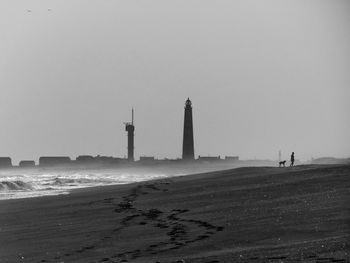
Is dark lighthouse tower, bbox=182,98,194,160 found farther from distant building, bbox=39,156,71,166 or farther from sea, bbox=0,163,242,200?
distant building, bbox=39,156,71,166

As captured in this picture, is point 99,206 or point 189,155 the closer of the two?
point 99,206

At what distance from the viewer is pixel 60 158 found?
145625mm

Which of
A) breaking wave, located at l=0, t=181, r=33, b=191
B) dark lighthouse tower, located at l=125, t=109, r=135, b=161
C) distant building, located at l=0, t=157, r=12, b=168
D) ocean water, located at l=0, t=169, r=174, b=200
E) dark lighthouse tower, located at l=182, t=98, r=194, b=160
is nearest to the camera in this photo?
ocean water, located at l=0, t=169, r=174, b=200

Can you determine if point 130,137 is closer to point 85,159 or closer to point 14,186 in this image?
point 85,159

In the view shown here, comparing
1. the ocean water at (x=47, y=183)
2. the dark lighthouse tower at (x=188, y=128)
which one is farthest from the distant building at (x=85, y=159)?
the ocean water at (x=47, y=183)

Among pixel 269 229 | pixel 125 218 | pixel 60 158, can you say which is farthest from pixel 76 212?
pixel 60 158

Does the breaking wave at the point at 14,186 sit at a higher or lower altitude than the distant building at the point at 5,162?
lower

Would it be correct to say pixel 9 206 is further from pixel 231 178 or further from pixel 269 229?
pixel 269 229

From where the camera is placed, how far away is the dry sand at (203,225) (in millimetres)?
11195

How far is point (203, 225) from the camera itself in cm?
1418

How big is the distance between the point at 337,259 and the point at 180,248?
9.57ft

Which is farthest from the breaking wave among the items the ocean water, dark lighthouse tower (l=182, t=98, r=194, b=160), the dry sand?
dark lighthouse tower (l=182, t=98, r=194, b=160)

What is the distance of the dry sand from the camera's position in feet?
36.7

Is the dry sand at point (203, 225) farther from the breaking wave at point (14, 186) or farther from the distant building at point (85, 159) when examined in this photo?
the distant building at point (85, 159)
